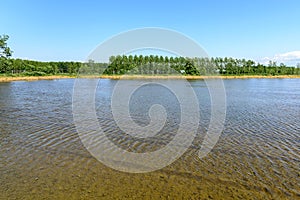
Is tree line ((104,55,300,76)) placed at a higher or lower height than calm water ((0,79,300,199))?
higher

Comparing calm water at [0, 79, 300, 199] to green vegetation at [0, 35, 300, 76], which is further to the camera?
green vegetation at [0, 35, 300, 76]

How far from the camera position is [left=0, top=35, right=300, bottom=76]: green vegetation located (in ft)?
241

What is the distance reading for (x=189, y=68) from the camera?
8462 centimetres

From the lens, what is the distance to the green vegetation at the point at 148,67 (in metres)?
73.4

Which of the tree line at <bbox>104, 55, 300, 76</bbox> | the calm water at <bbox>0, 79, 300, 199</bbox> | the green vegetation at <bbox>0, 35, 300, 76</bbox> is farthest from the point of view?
the tree line at <bbox>104, 55, 300, 76</bbox>

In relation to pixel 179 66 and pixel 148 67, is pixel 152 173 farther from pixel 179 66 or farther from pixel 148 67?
pixel 179 66

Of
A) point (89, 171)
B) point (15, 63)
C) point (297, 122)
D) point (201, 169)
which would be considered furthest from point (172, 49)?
point (15, 63)

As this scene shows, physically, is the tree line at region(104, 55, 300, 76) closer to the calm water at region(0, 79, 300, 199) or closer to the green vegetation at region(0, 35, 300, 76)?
the green vegetation at region(0, 35, 300, 76)

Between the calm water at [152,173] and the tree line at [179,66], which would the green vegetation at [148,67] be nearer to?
the tree line at [179,66]

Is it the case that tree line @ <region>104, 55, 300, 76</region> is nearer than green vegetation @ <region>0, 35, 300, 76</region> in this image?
No

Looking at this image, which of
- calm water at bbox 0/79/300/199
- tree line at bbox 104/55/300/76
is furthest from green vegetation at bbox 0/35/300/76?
calm water at bbox 0/79/300/199

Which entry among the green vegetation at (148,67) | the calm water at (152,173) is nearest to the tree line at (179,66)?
the green vegetation at (148,67)

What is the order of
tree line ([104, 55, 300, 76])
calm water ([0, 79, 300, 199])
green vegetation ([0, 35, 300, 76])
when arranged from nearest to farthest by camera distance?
calm water ([0, 79, 300, 199])
green vegetation ([0, 35, 300, 76])
tree line ([104, 55, 300, 76])

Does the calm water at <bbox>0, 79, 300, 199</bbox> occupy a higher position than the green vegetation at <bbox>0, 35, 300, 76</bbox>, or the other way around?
the green vegetation at <bbox>0, 35, 300, 76</bbox>
